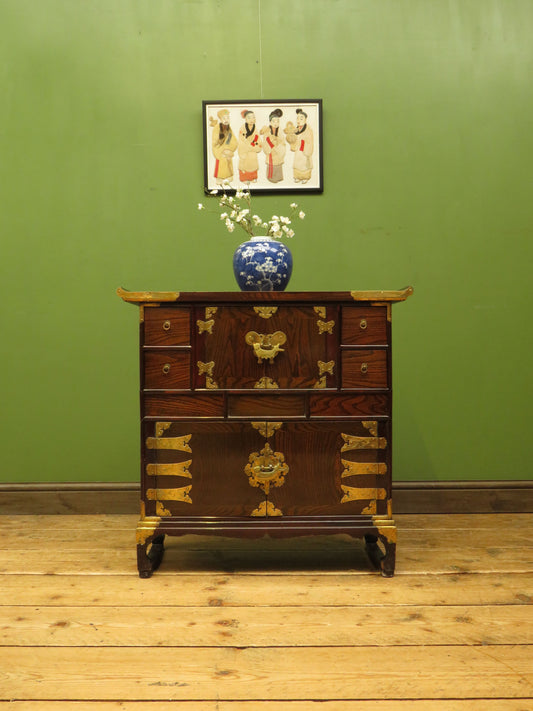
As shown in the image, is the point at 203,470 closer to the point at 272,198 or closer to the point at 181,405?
the point at 181,405

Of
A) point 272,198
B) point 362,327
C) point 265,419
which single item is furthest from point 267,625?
point 272,198

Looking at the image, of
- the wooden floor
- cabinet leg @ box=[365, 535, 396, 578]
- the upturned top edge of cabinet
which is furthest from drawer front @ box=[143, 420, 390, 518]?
the upturned top edge of cabinet

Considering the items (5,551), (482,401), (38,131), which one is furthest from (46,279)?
(482,401)

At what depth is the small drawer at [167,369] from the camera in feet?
6.10

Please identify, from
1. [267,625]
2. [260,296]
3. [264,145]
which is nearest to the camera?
[267,625]

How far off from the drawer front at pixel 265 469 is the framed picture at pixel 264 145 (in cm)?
127

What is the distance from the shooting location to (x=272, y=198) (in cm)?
257

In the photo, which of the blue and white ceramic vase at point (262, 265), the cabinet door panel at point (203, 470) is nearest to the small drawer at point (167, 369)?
the cabinet door panel at point (203, 470)

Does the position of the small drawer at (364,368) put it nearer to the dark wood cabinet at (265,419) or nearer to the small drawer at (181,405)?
the dark wood cabinet at (265,419)

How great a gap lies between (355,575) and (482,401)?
117 cm

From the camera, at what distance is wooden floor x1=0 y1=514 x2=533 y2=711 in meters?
1.22

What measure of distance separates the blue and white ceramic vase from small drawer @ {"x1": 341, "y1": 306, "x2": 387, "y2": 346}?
282 mm

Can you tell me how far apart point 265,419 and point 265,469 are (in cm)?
18

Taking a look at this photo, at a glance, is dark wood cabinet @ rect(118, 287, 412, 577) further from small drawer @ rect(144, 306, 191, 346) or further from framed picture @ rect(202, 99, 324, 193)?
framed picture @ rect(202, 99, 324, 193)
